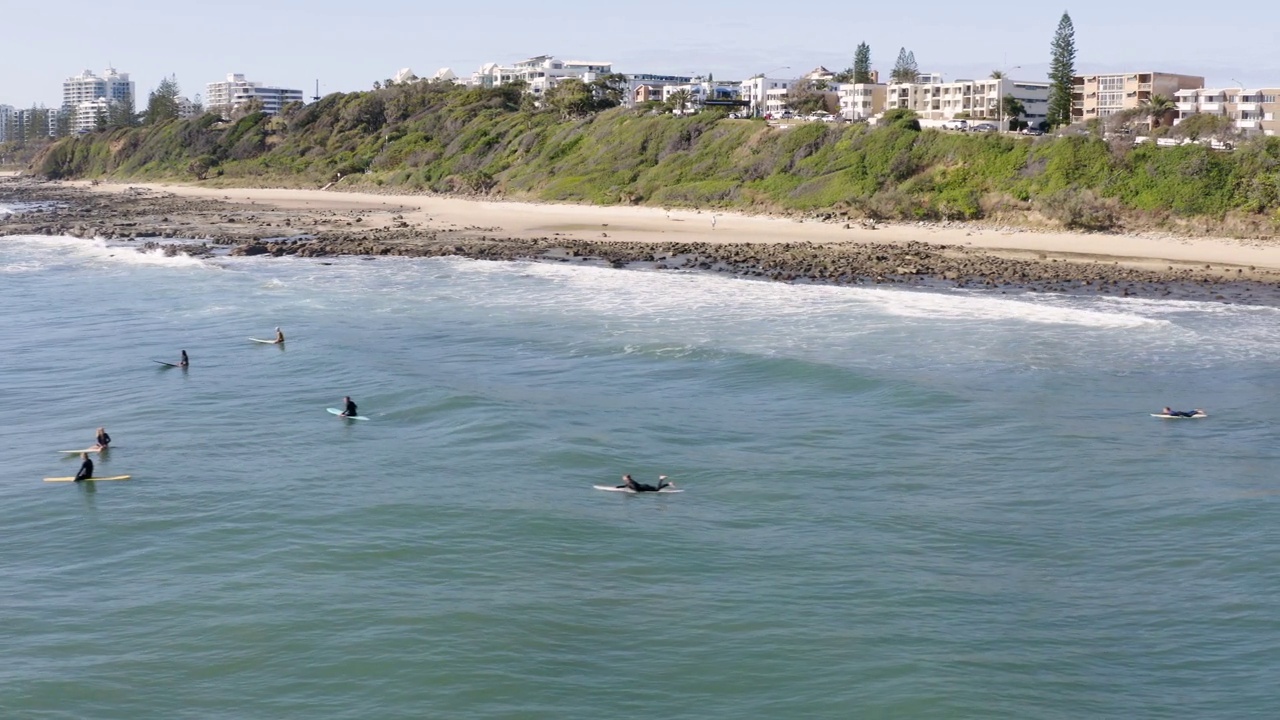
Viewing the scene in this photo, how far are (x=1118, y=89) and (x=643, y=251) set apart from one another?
55977 millimetres

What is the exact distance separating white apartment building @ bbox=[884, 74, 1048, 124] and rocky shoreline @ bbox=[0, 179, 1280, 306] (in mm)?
42890

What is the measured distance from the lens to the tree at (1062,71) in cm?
7494

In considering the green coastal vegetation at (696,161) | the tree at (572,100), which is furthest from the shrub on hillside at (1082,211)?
the tree at (572,100)

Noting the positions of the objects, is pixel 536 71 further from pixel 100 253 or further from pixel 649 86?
pixel 100 253

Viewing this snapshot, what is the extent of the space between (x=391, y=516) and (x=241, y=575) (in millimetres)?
2805

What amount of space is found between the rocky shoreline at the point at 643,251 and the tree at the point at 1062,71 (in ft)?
106

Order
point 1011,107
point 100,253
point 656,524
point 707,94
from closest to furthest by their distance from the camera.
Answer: point 656,524 → point 100,253 → point 1011,107 → point 707,94

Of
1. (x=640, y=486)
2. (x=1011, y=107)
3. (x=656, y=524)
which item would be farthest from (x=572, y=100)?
(x=656, y=524)

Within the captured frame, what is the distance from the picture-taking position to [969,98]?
95.2 meters

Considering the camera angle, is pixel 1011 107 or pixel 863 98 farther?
pixel 863 98

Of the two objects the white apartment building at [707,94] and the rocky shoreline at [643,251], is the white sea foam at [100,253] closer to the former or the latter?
the rocky shoreline at [643,251]

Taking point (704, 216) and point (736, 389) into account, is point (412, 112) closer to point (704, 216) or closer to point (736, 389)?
point (704, 216)

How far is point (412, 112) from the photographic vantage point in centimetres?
11244

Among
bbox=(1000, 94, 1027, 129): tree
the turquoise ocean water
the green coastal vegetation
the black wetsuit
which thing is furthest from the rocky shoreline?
bbox=(1000, 94, 1027, 129): tree
